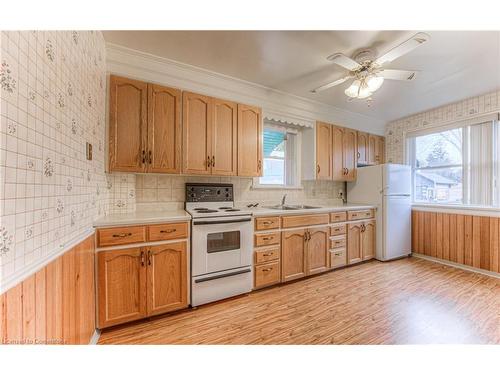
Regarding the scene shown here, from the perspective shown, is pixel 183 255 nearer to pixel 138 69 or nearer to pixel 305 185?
pixel 138 69

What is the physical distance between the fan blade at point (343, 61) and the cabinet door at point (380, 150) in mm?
2538

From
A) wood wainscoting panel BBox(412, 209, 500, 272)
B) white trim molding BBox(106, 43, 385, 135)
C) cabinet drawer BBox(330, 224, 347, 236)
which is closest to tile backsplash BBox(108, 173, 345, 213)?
cabinet drawer BBox(330, 224, 347, 236)

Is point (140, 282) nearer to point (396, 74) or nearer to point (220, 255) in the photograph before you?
point (220, 255)

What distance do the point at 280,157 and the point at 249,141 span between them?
0.87 meters

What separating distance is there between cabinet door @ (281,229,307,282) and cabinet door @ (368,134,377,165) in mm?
2280

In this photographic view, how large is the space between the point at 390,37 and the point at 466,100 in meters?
2.34

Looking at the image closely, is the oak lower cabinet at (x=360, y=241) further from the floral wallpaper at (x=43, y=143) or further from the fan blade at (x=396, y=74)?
the floral wallpaper at (x=43, y=143)

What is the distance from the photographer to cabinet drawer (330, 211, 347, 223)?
289cm

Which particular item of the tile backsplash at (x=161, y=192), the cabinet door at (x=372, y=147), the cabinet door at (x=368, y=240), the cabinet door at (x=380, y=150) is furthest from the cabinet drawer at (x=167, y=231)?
the cabinet door at (x=380, y=150)

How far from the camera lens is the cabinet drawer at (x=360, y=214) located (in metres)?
3.08

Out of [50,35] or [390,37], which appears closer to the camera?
[50,35]
